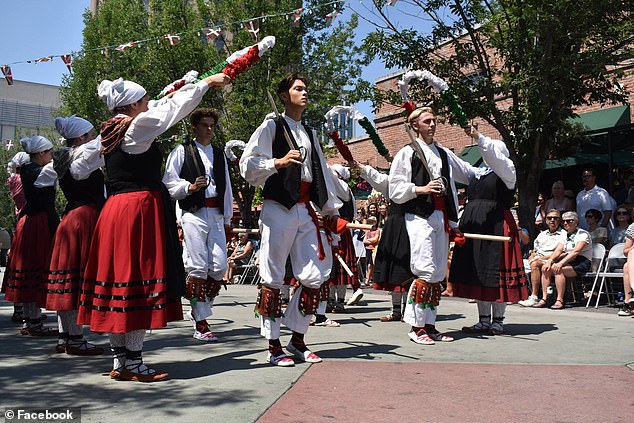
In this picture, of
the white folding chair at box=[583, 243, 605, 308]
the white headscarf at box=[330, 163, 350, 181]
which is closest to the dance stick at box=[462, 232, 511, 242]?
the white headscarf at box=[330, 163, 350, 181]

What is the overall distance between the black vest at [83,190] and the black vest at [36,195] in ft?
3.37

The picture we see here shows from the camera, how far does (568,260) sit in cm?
873

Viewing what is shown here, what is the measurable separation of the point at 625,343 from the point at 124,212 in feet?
13.7

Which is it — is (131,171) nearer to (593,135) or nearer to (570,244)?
(570,244)

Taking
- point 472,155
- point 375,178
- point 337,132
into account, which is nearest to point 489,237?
point 375,178

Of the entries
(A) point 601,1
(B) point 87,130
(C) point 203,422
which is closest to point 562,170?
(A) point 601,1

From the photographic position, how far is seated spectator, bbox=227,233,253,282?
14812 mm

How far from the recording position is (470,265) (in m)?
6.38

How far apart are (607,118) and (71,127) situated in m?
12.4

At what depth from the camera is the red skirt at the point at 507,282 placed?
6.16 meters

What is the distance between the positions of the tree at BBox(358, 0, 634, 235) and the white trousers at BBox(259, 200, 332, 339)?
6.45 m

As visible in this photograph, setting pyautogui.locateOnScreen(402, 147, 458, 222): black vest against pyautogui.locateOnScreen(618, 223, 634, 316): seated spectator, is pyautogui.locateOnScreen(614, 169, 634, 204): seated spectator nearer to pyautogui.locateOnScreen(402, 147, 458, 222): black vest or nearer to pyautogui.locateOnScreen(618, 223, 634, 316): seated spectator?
pyautogui.locateOnScreen(618, 223, 634, 316): seated spectator

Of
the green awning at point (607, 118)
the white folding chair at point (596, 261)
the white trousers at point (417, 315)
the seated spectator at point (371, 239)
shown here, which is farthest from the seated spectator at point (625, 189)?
the white trousers at point (417, 315)

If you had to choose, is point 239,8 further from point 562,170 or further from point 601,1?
point 601,1
